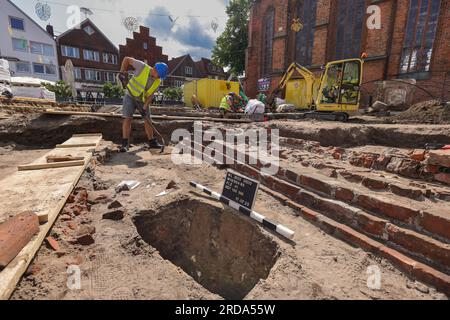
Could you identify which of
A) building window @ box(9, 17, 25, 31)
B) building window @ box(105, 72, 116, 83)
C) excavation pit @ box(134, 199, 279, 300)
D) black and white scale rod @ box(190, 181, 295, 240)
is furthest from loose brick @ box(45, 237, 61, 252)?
building window @ box(9, 17, 25, 31)

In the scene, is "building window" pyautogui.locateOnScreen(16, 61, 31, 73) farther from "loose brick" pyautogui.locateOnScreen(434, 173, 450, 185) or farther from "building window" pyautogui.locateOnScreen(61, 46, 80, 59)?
"loose brick" pyautogui.locateOnScreen(434, 173, 450, 185)

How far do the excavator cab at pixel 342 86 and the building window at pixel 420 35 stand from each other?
351cm

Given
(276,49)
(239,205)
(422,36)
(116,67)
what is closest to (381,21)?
(422,36)

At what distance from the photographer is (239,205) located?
2.37 meters

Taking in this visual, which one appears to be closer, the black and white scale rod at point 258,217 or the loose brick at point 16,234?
the loose brick at point 16,234

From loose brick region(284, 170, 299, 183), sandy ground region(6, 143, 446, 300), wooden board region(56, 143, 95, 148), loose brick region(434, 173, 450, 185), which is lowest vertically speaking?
sandy ground region(6, 143, 446, 300)

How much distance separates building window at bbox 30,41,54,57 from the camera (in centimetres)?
2633

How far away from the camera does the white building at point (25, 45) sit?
2491 cm

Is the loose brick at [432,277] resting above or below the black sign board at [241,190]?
below

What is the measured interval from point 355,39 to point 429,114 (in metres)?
8.06

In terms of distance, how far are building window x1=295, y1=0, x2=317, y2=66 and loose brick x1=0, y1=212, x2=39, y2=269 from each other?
1579 cm

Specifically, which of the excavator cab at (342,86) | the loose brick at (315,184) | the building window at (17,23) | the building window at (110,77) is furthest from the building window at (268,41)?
the building window at (17,23)

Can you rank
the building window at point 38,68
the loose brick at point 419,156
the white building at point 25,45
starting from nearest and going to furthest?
the loose brick at point 419,156 < the white building at point 25,45 < the building window at point 38,68

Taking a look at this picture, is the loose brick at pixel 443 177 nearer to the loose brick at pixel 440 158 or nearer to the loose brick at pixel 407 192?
the loose brick at pixel 440 158
